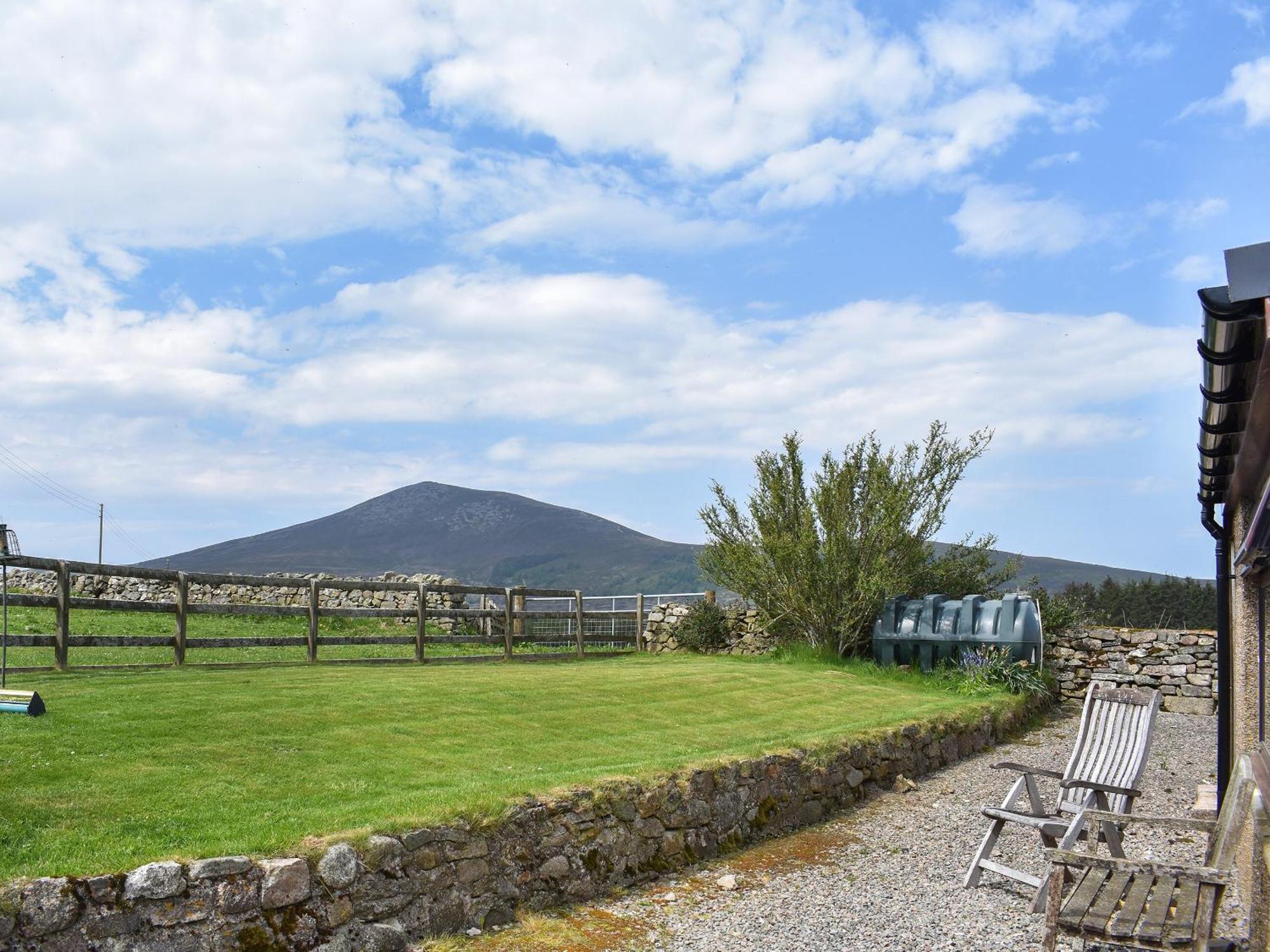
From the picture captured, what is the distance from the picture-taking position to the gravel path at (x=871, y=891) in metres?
6.28

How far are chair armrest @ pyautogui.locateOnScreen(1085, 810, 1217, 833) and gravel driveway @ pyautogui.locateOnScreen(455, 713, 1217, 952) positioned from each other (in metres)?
1.15

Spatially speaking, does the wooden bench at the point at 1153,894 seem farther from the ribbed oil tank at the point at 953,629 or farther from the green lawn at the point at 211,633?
the ribbed oil tank at the point at 953,629

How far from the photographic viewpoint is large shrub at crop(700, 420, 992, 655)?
1847 centimetres

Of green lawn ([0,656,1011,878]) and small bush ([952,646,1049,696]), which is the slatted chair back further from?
small bush ([952,646,1049,696])

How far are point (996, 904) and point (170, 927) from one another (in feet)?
17.4

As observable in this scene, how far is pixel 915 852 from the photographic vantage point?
27.5 ft

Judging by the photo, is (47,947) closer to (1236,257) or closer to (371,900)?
(371,900)

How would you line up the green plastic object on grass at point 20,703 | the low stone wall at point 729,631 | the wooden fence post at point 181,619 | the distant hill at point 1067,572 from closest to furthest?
1. the green plastic object on grass at point 20,703
2. the wooden fence post at point 181,619
3. the low stone wall at point 729,631
4. the distant hill at point 1067,572

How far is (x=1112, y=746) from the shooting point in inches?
311

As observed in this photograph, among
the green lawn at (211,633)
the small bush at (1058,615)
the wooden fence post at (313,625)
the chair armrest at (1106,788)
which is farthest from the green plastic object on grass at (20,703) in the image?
the small bush at (1058,615)

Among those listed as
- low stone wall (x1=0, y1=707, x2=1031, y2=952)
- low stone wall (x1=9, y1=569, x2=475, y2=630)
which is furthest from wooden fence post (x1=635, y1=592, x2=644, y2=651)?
low stone wall (x1=0, y1=707, x2=1031, y2=952)

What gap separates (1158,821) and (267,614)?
11731mm

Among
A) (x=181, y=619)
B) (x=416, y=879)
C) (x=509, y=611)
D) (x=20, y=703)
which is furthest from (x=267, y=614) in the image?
(x=416, y=879)

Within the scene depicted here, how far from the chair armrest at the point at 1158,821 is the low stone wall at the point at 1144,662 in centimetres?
1319
